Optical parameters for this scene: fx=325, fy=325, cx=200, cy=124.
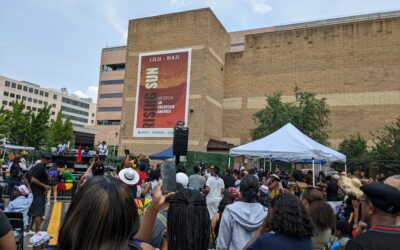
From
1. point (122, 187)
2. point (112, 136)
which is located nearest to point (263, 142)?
point (122, 187)

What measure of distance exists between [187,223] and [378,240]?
1.58 meters

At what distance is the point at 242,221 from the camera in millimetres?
3592

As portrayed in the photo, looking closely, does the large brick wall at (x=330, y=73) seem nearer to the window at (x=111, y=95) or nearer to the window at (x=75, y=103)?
the window at (x=111, y=95)

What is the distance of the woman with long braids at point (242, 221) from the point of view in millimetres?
3568

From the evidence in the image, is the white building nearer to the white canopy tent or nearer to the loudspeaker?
the loudspeaker

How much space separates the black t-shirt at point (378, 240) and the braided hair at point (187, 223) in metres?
1.38

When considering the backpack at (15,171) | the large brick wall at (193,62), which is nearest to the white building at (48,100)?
the large brick wall at (193,62)

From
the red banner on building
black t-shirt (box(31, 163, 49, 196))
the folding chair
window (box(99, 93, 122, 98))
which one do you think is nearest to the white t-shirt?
black t-shirt (box(31, 163, 49, 196))

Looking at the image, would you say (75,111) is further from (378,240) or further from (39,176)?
(378,240)

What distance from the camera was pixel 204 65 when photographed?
28.8 meters

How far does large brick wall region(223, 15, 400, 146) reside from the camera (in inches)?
1073

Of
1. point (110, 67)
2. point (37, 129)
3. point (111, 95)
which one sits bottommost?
point (37, 129)

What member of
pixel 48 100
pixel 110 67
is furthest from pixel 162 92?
pixel 48 100

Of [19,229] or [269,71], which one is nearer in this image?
[19,229]
